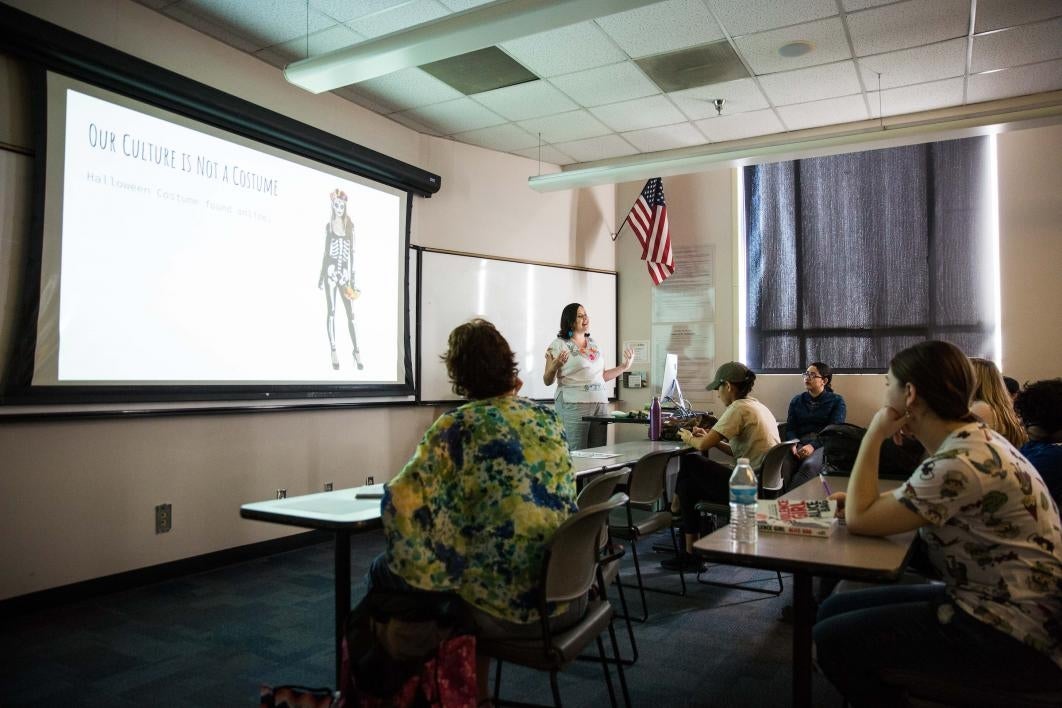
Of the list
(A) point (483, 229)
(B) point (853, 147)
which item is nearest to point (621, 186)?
(A) point (483, 229)

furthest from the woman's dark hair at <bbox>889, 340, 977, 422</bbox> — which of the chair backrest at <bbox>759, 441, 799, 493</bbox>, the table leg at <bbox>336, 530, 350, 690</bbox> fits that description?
the chair backrest at <bbox>759, 441, 799, 493</bbox>

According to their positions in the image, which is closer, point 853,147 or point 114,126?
point 114,126

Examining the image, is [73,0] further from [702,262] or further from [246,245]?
[702,262]

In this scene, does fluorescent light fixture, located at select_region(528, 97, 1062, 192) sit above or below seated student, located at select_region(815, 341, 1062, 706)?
above

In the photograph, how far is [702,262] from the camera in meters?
6.48

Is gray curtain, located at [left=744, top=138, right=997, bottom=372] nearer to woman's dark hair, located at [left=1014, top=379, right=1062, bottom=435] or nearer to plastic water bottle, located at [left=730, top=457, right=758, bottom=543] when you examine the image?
woman's dark hair, located at [left=1014, top=379, right=1062, bottom=435]

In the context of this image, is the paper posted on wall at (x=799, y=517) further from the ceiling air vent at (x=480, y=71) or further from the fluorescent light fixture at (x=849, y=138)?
the fluorescent light fixture at (x=849, y=138)

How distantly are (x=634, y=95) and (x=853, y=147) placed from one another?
158 centimetres

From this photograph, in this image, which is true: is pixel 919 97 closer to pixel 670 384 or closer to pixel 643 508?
pixel 670 384

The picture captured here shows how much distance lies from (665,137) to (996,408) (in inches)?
157

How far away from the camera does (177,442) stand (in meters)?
3.85

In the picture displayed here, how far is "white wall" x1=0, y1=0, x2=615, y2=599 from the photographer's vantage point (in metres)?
3.20

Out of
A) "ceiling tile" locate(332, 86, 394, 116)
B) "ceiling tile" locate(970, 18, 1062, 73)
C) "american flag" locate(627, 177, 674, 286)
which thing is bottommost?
"american flag" locate(627, 177, 674, 286)

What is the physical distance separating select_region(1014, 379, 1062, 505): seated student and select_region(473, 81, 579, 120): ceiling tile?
138 inches
